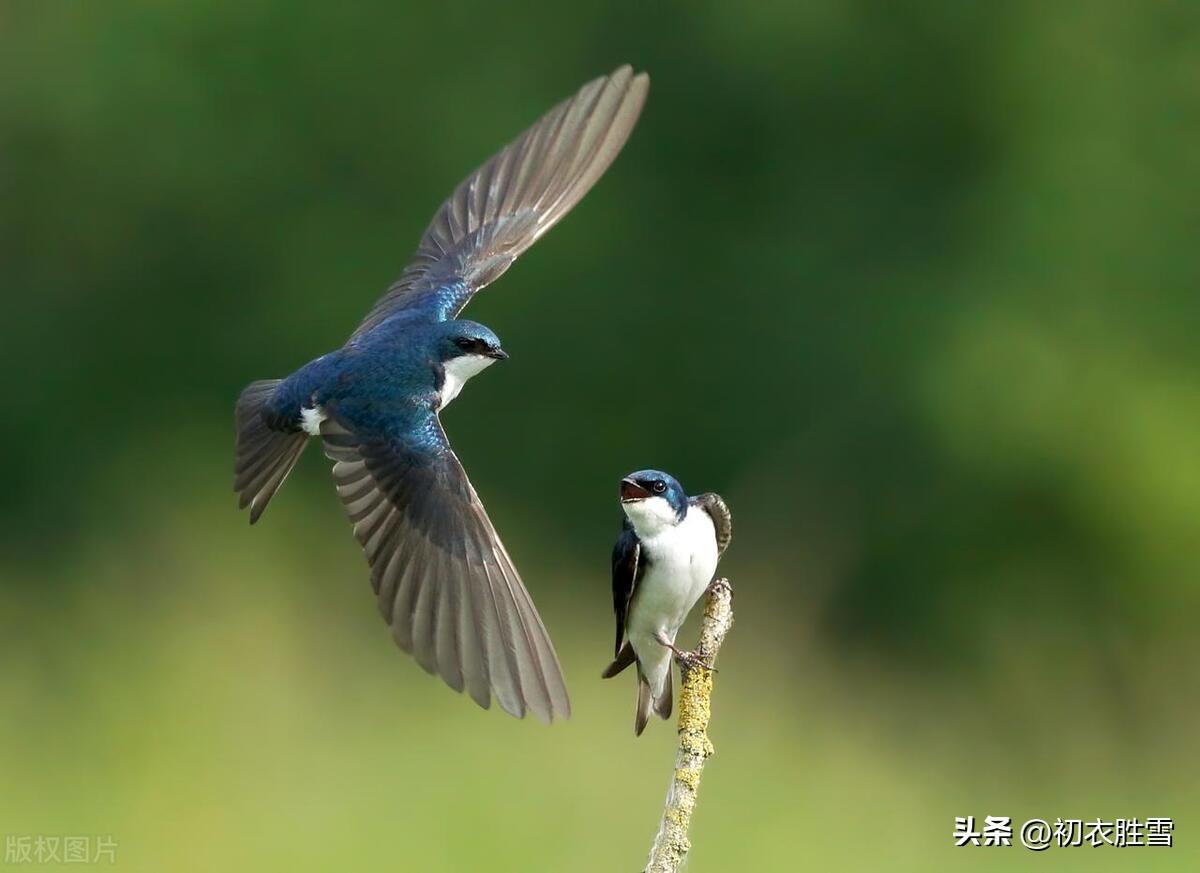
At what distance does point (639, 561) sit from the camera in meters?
3.38

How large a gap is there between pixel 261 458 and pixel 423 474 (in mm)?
370

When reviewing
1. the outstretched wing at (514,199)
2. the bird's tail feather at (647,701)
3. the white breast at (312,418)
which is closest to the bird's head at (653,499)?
the bird's tail feather at (647,701)

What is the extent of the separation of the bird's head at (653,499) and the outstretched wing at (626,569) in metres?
0.05

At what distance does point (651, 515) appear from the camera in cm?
333

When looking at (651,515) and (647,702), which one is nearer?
(651,515)

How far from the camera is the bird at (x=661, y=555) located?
10.8ft

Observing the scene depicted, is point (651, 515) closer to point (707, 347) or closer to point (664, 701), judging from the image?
point (664, 701)

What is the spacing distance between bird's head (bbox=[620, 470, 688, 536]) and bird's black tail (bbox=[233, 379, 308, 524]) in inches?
26.2

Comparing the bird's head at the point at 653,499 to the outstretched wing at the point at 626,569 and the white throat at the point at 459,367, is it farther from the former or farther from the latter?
the white throat at the point at 459,367

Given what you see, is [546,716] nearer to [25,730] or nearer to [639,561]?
[639,561]

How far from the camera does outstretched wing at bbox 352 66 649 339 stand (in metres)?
3.96

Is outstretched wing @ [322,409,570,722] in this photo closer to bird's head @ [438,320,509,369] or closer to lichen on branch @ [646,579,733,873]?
bird's head @ [438,320,509,369]

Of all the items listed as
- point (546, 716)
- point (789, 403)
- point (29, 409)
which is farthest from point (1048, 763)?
point (29, 409)

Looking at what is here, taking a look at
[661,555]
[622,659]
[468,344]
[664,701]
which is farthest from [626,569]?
[468,344]
